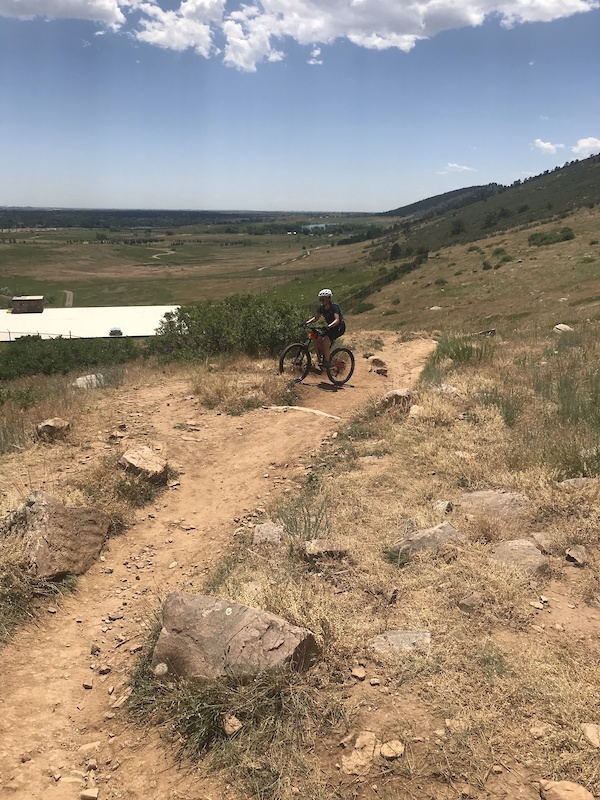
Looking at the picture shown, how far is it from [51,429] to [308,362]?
515 cm

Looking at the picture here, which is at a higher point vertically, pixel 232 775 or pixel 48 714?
pixel 232 775

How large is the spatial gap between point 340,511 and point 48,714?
9.73 ft

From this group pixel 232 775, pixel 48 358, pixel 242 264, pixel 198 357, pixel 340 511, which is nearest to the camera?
pixel 232 775

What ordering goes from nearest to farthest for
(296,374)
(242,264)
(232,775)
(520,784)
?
(520,784) < (232,775) < (296,374) < (242,264)

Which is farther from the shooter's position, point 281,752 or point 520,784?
point 281,752

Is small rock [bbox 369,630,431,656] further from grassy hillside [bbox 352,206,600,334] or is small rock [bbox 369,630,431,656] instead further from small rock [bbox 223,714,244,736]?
grassy hillside [bbox 352,206,600,334]

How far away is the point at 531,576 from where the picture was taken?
13.0ft

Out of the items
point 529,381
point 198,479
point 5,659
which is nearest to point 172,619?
point 5,659

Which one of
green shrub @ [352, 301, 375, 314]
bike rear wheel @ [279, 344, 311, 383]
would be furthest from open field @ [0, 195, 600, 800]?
green shrub @ [352, 301, 375, 314]

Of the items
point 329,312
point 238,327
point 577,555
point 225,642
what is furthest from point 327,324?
point 225,642

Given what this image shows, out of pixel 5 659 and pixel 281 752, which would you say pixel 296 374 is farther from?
pixel 281 752

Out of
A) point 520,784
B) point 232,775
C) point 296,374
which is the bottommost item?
point 232,775

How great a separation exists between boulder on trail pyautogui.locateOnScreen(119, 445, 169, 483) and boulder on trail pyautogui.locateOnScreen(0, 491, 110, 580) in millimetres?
1109

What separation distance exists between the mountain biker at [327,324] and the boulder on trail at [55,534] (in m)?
6.26
